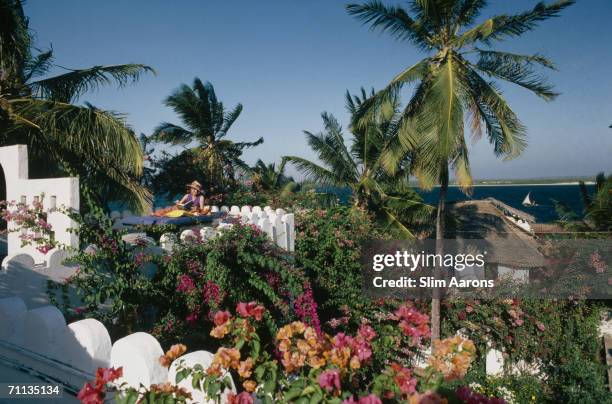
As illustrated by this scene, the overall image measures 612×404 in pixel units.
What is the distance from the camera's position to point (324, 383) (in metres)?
1.69

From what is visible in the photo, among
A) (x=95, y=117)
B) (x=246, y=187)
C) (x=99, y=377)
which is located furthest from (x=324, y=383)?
(x=246, y=187)

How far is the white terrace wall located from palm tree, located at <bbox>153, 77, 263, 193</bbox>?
10.1m

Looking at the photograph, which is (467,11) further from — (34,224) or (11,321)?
(11,321)

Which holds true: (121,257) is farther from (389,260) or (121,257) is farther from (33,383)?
(389,260)

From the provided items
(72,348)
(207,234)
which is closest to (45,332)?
(72,348)

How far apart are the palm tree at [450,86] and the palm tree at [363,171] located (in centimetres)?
326

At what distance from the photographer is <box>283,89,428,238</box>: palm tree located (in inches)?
473

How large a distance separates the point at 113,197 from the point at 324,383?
315 inches

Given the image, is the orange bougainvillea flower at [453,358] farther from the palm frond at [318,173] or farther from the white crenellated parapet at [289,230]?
the palm frond at [318,173]

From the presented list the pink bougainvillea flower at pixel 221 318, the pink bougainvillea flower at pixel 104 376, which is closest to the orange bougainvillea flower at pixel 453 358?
the pink bougainvillea flower at pixel 221 318

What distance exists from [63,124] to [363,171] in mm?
8163

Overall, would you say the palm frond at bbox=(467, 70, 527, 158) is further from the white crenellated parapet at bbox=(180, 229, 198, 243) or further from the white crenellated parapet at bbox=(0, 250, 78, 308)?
the white crenellated parapet at bbox=(0, 250, 78, 308)

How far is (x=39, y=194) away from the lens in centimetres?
409

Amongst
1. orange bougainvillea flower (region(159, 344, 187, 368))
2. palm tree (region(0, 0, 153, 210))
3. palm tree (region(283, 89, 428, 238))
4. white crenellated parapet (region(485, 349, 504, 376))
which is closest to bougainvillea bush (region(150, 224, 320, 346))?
orange bougainvillea flower (region(159, 344, 187, 368))
